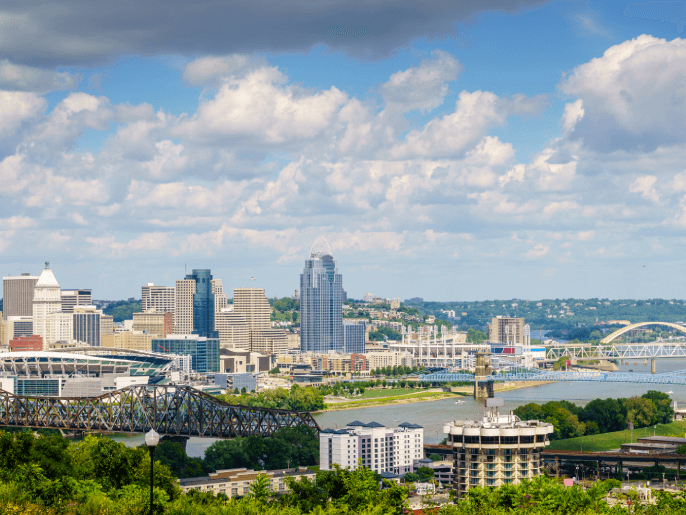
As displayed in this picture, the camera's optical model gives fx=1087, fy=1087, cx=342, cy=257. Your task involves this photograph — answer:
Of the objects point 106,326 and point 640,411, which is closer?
point 640,411

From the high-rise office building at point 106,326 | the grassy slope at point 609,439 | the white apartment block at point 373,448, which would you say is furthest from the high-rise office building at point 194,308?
the white apartment block at point 373,448

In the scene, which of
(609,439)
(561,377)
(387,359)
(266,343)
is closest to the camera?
(609,439)

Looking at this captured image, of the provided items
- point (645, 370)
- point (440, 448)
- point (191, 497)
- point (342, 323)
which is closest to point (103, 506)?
point (191, 497)

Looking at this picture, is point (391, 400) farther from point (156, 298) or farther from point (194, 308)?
point (156, 298)

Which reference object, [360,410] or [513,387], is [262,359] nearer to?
[513,387]

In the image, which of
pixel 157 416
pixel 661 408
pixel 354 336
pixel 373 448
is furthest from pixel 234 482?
pixel 354 336

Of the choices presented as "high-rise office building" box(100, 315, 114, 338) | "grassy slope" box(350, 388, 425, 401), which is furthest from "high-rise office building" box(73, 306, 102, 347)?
"grassy slope" box(350, 388, 425, 401)
